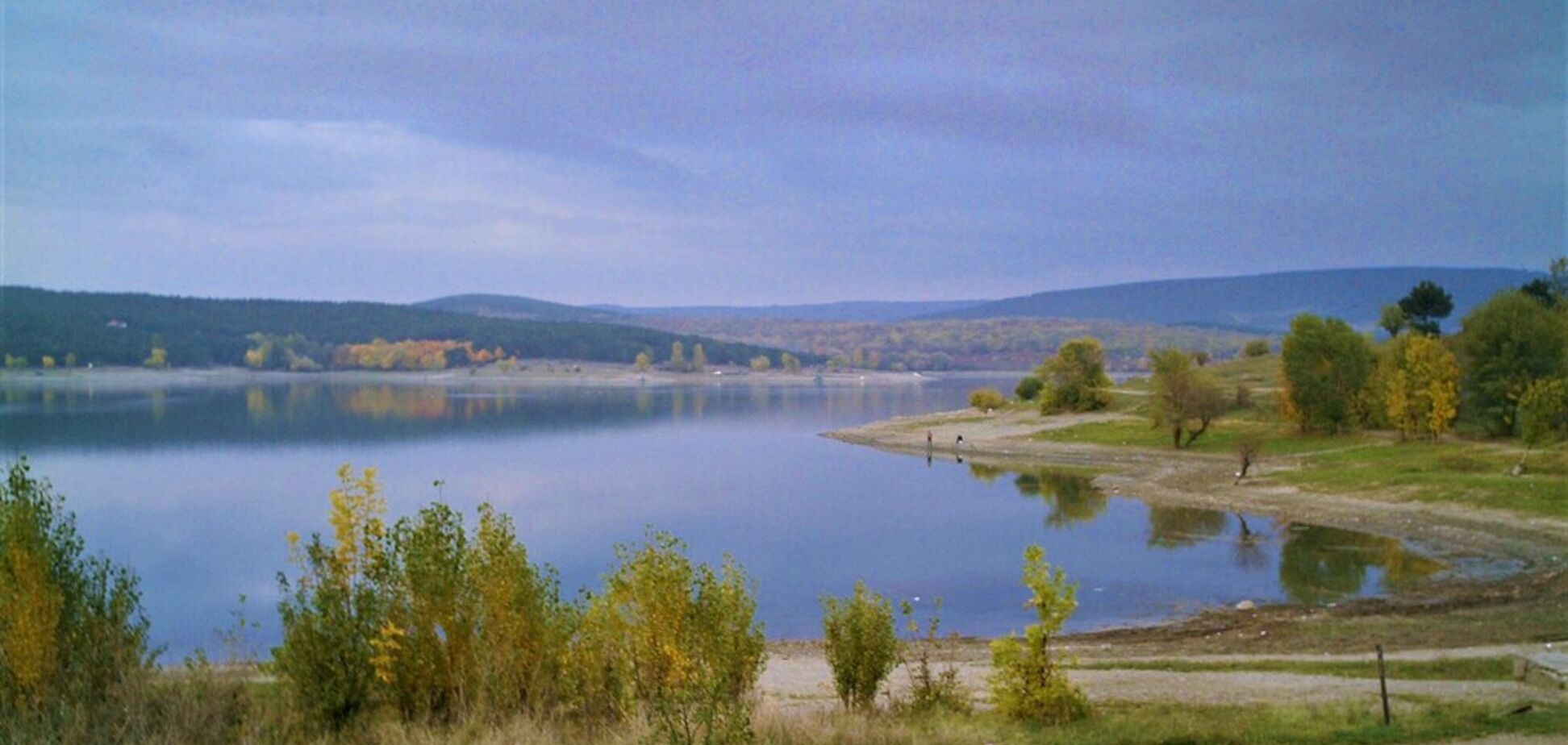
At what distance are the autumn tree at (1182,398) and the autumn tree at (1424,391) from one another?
789 cm

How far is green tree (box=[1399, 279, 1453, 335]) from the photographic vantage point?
61.6 metres

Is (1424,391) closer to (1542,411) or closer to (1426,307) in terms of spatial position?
(1542,411)

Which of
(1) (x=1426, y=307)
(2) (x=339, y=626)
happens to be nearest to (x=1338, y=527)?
(2) (x=339, y=626)

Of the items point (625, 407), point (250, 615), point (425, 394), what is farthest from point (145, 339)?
point (250, 615)

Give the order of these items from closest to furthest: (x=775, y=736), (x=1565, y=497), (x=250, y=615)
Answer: (x=775, y=736), (x=250, y=615), (x=1565, y=497)

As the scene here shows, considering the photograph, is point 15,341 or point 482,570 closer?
point 482,570

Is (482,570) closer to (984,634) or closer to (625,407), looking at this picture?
(984,634)

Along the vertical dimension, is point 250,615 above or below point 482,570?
below

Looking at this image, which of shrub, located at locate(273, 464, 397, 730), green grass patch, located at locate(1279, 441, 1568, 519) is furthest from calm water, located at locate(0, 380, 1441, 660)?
shrub, located at locate(273, 464, 397, 730)

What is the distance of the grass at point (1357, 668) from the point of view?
13250mm

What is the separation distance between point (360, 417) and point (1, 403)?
30220 millimetres

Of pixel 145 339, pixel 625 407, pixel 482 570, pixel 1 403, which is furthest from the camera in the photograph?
pixel 145 339

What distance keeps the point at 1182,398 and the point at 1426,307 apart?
66.9 feet

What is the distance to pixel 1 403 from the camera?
92188mm
